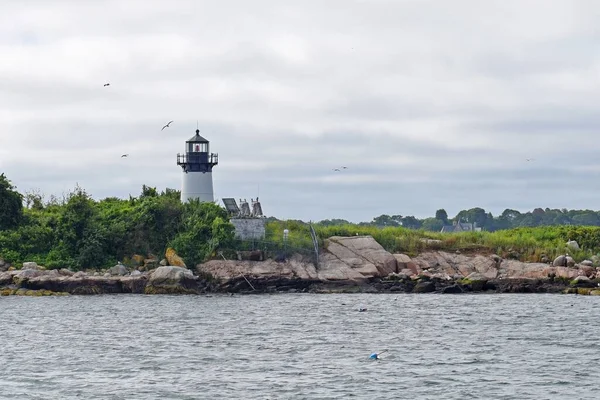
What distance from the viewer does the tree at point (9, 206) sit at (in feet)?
240

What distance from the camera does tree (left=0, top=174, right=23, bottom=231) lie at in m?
73.1

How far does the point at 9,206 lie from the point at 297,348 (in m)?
38.8

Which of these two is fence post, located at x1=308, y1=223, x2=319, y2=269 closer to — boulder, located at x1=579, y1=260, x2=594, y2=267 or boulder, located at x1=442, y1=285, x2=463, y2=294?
boulder, located at x1=442, y1=285, x2=463, y2=294

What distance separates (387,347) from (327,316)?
1154 centimetres

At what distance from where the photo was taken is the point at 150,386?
32.6 metres

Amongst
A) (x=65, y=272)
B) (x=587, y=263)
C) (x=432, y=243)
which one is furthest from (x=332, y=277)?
(x=587, y=263)

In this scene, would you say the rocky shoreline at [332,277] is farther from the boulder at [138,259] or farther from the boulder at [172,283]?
the boulder at [138,259]

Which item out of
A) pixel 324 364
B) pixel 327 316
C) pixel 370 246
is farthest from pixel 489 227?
pixel 324 364

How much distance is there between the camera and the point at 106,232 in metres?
71.9

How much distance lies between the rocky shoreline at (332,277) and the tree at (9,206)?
6170 millimetres

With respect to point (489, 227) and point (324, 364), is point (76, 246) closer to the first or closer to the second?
point (324, 364)

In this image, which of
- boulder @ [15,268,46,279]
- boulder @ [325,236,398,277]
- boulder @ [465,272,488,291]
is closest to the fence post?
boulder @ [325,236,398,277]

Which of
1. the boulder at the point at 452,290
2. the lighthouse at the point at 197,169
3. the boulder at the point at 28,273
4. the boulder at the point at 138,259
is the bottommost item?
the boulder at the point at 452,290

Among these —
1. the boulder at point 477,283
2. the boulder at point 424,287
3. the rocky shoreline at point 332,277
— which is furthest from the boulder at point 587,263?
the boulder at point 424,287
